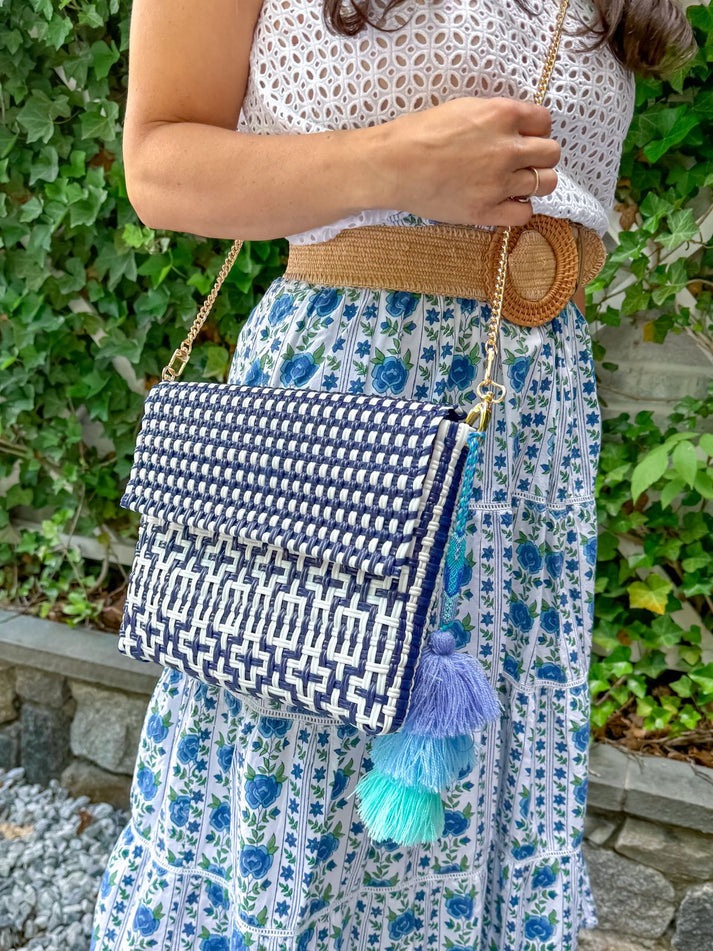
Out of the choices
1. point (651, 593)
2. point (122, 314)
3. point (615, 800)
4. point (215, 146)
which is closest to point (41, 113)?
point (122, 314)

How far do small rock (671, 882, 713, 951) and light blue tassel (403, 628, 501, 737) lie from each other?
1.11 m

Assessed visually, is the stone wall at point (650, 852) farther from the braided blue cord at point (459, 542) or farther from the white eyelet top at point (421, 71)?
the white eyelet top at point (421, 71)

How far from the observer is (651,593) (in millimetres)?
1652

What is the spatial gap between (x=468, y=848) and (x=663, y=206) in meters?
1.17

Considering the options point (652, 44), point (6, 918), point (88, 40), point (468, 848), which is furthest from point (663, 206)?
point (6, 918)

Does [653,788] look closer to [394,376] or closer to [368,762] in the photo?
[368,762]

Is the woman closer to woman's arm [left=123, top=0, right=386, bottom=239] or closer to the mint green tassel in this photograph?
woman's arm [left=123, top=0, right=386, bottom=239]

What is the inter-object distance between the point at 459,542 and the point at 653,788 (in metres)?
1.04

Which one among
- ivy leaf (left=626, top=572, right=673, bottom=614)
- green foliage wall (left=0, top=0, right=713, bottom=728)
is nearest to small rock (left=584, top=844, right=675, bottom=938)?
green foliage wall (left=0, top=0, right=713, bottom=728)

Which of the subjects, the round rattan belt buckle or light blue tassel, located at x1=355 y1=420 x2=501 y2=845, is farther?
the round rattan belt buckle

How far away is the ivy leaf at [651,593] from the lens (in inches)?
64.6

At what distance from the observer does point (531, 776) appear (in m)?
0.93

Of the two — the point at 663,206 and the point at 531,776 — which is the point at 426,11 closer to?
the point at 531,776

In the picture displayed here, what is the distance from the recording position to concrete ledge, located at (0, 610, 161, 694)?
1828 millimetres
